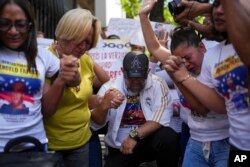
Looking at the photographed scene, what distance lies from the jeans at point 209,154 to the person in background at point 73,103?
0.82 m

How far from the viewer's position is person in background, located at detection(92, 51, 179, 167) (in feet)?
14.7

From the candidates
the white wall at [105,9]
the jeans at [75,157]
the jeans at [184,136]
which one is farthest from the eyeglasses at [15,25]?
the white wall at [105,9]

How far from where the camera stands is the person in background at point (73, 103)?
3.74 meters

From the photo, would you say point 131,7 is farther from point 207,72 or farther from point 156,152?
point 207,72

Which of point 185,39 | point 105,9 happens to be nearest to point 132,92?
point 185,39

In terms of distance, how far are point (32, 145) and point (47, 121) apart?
63cm

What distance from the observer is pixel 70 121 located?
3805 mm

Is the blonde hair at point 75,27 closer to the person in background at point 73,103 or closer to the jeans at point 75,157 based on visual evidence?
the person in background at point 73,103

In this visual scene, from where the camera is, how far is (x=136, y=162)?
461 cm

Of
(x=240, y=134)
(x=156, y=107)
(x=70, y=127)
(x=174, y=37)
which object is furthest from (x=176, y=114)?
(x=240, y=134)

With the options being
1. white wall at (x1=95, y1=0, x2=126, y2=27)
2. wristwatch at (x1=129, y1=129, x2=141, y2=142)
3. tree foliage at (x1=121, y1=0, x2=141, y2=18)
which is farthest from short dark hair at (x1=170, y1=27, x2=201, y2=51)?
white wall at (x1=95, y1=0, x2=126, y2=27)

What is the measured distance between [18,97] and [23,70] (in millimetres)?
162

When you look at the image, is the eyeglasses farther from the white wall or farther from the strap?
the white wall

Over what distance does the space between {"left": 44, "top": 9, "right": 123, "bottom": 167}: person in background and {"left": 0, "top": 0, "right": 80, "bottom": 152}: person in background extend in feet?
1.36
